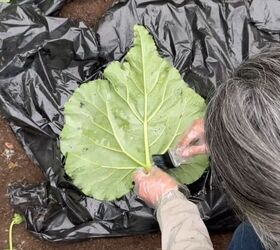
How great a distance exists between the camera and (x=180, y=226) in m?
1.45

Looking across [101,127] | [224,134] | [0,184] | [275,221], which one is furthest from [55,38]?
[275,221]

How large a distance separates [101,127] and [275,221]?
3.04ft

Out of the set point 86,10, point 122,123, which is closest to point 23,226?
point 122,123

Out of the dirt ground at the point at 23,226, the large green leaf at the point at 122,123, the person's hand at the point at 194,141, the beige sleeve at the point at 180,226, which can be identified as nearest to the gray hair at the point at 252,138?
the beige sleeve at the point at 180,226

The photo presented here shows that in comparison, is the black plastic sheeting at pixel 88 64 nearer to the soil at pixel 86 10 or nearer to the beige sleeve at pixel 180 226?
the soil at pixel 86 10

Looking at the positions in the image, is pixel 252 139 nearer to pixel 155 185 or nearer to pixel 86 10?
pixel 155 185

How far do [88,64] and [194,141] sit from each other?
1.93 feet

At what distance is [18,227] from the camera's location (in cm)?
200

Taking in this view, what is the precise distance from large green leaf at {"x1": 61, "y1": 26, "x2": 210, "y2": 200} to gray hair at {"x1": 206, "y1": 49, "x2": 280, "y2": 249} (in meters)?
0.75

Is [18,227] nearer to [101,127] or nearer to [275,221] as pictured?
[101,127]

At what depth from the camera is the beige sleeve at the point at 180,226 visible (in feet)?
4.58

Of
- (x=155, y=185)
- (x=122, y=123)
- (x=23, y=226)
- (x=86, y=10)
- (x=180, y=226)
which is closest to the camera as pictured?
(x=180, y=226)

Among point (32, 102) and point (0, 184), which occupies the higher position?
point (32, 102)

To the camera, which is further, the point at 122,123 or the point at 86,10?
the point at 86,10
